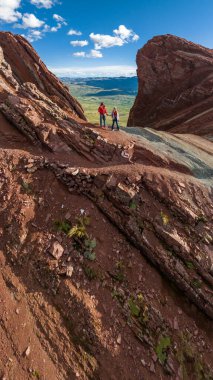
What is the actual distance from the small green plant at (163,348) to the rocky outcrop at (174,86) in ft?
99.3

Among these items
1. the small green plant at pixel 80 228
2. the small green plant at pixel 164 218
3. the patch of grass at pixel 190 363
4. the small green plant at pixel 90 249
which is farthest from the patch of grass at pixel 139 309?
the small green plant at pixel 164 218

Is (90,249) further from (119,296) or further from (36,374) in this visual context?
(36,374)

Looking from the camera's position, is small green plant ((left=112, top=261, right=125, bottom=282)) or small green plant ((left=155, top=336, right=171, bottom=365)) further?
small green plant ((left=112, top=261, right=125, bottom=282))

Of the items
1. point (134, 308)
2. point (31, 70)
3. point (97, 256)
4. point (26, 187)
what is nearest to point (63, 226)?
point (97, 256)

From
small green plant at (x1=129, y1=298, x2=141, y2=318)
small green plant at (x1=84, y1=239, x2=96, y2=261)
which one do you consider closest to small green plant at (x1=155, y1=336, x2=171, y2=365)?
small green plant at (x1=129, y1=298, x2=141, y2=318)

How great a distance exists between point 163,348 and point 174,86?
43815mm

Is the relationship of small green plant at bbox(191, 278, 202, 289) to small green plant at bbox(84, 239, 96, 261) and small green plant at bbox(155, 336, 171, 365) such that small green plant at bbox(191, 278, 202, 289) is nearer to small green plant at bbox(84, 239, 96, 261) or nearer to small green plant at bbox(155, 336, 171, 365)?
small green plant at bbox(155, 336, 171, 365)

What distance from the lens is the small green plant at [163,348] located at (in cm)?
1633

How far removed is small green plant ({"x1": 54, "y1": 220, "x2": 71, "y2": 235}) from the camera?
19.1 m

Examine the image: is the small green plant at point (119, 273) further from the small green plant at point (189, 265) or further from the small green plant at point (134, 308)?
the small green plant at point (189, 265)

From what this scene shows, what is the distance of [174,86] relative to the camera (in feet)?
164

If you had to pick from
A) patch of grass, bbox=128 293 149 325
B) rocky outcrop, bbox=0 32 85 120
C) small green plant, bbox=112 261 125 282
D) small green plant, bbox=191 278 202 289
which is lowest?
patch of grass, bbox=128 293 149 325

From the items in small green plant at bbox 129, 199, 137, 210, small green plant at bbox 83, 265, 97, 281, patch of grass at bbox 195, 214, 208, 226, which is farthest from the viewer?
patch of grass at bbox 195, 214, 208, 226

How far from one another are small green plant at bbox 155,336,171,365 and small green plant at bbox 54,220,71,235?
8.70 metres
